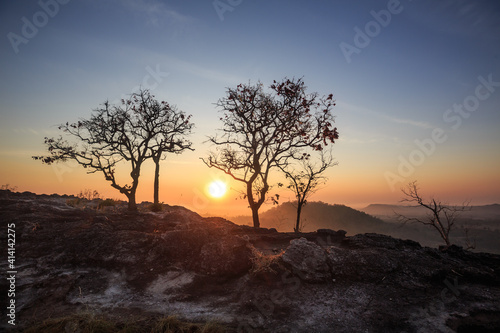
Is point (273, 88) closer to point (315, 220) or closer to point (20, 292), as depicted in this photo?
point (20, 292)

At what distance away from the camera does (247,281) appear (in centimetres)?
806

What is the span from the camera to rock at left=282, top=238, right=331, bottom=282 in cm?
805

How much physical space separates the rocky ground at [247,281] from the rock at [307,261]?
4 centimetres

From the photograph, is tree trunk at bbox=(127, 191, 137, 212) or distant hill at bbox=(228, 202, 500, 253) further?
distant hill at bbox=(228, 202, 500, 253)

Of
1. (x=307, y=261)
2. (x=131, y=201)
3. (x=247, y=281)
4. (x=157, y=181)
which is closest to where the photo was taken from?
(x=247, y=281)

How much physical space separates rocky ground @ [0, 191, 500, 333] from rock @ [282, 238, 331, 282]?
0.12 feet

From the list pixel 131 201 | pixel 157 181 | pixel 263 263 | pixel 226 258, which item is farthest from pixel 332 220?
pixel 226 258

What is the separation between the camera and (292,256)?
8.66 metres

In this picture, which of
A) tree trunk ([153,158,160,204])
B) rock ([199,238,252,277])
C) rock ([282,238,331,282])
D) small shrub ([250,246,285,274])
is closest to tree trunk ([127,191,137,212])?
tree trunk ([153,158,160,204])

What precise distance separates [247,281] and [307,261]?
232 cm

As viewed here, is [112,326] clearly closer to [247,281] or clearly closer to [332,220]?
[247,281]

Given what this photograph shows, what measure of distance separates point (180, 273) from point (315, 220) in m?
54.1

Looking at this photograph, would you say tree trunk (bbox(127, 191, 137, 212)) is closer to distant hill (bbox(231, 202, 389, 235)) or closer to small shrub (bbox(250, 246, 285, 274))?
small shrub (bbox(250, 246, 285, 274))

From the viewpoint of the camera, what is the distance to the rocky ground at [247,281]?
Result: 611 cm
